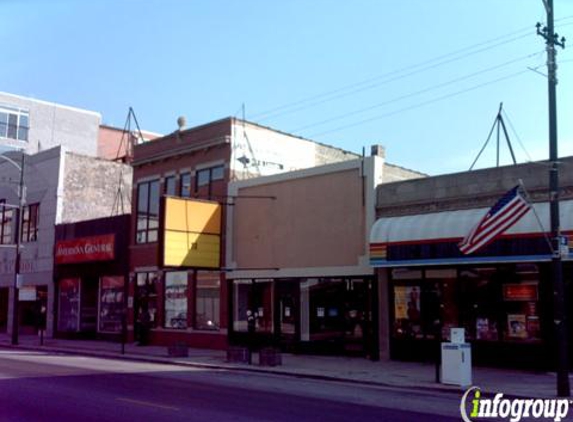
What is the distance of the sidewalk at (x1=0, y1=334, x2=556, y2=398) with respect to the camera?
16672mm

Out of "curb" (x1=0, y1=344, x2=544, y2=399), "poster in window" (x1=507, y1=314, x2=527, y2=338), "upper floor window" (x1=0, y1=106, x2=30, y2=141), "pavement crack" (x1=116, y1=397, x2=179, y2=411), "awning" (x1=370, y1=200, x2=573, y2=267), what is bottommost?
"curb" (x1=0, y1=344, x2=544, y2=399)

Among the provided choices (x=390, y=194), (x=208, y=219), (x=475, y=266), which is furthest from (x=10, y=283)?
(x=475, y=266)

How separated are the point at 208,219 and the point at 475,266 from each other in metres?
12.3

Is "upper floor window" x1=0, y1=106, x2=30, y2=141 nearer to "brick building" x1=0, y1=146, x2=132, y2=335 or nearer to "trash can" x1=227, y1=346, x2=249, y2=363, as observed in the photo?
"brick building" x1=0, y1=146, x2=132, y2=335

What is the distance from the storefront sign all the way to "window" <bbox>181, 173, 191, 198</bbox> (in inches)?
623

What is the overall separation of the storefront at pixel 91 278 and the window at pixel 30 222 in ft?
9.94

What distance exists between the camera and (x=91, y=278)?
3675 cm

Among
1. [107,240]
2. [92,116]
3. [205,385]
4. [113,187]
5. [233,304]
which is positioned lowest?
[205,385]

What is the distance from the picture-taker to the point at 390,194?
24.0 m

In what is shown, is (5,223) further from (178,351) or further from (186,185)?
(178,351)

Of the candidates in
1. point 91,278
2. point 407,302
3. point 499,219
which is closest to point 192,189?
point 91,278

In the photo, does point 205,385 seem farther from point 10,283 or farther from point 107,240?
point 10,283

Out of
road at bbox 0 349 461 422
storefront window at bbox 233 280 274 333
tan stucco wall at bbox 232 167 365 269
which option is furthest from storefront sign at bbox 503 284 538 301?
storefront window at bbox 233 280 274 333

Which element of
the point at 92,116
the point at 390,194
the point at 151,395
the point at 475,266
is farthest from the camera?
the point at 92,116
